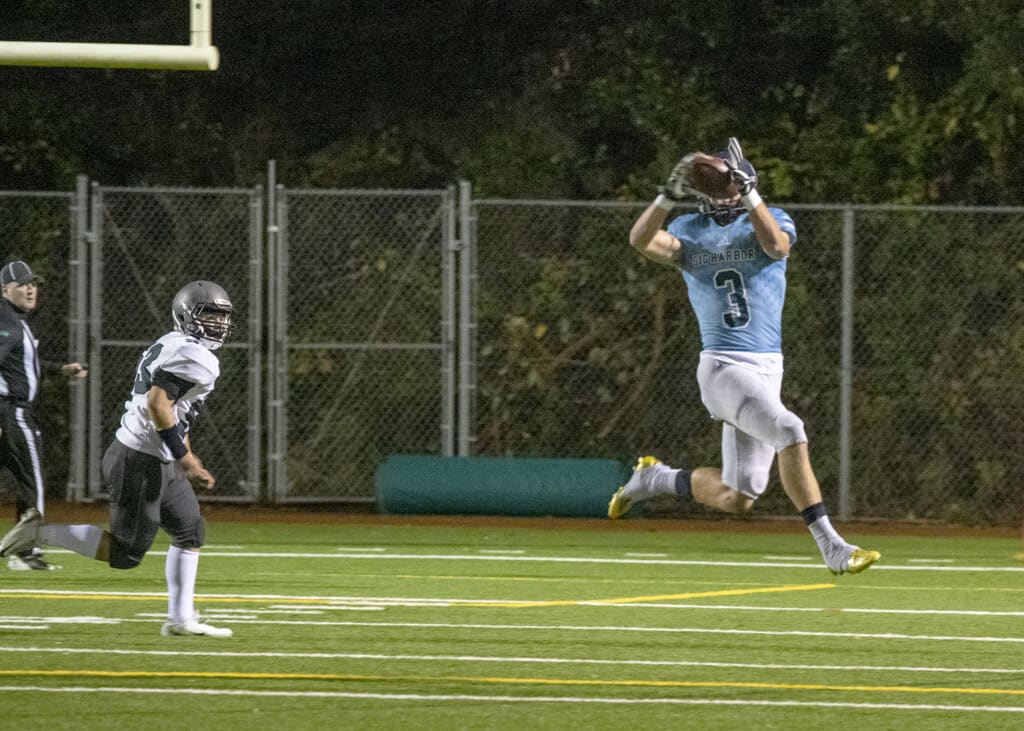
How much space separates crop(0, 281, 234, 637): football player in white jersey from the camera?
28.2ft

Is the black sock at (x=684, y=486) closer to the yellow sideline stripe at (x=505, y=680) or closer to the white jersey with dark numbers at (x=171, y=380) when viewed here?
the white jersey with dark numbers at (x=171, y=380)

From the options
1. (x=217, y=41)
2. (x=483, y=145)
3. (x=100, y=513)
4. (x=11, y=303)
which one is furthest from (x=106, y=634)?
(x=217, y=41)

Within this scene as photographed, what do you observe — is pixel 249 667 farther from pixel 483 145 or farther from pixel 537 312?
pixel 483 145

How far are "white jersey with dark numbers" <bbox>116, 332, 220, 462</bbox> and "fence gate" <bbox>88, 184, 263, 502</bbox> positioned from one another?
280 inches

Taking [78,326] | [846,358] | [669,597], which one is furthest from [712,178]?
[78,326]

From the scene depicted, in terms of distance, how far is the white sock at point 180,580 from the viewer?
28.5 feet

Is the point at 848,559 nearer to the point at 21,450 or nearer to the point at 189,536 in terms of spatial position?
the point at 189,536

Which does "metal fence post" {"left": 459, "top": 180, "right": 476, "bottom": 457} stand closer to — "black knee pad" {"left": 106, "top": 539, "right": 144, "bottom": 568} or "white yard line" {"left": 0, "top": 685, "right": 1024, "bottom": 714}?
"black knee pad" {"left": 106, "top": 539, "right": 144, "bottom": 568}

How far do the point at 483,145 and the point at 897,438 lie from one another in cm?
528

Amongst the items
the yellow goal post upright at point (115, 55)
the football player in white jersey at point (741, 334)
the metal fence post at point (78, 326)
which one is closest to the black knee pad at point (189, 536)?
the yellow goal post upright at point (115, 55)

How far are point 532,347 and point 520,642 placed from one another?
835cm

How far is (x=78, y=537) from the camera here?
924 centimetres

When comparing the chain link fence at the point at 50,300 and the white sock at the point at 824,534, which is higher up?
the chain link fence at the point at 50,300

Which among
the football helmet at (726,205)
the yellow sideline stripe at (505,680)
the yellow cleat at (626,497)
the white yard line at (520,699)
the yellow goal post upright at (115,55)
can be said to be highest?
the yellow goal post upright at (115,55)
